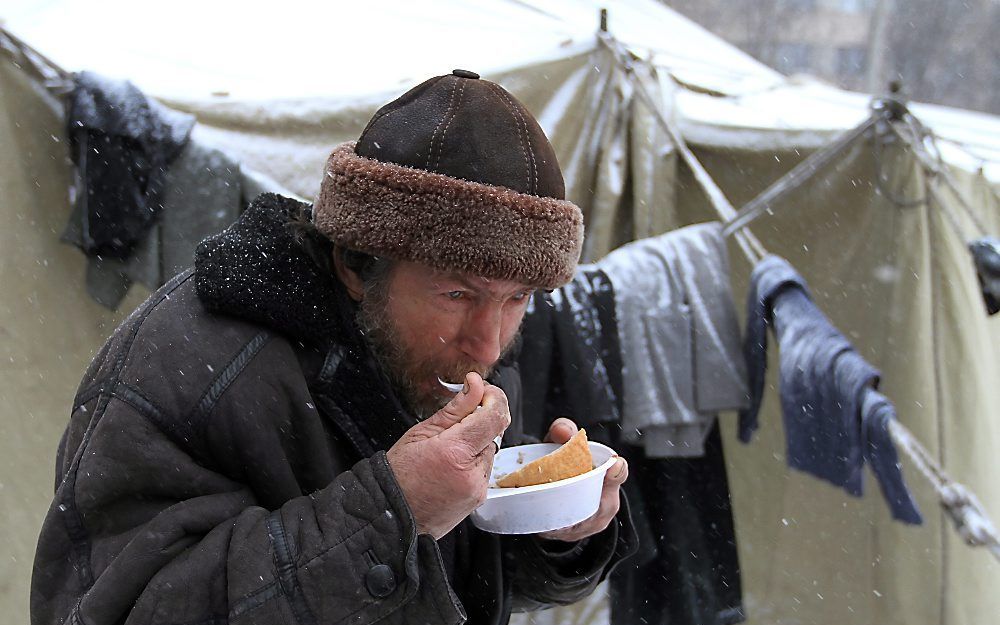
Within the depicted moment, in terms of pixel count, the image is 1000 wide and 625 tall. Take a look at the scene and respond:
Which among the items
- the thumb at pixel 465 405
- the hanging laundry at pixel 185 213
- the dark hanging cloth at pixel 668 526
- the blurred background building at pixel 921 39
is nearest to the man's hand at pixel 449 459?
the thumb at pixel 465 405

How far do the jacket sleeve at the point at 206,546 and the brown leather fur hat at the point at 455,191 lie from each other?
1.31ft

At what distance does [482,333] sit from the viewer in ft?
5.02

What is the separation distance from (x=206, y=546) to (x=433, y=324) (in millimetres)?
523

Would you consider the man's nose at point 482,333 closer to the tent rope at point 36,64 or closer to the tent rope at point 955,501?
the tent rope at point 955,501

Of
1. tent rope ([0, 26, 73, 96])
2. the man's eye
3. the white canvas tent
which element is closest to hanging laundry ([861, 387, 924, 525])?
the white canvas tent

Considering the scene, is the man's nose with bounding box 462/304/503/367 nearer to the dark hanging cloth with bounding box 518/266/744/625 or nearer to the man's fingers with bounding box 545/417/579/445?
the man's fingers with bounding box 545/417/579/445

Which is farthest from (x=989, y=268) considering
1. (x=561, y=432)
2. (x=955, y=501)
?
(x=561, y=432)

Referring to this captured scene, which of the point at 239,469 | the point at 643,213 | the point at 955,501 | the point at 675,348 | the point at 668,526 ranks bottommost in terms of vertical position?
the point at 668,526

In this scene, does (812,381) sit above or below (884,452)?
above

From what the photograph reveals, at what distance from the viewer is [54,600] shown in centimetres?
134

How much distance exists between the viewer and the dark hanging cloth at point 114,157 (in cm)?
283

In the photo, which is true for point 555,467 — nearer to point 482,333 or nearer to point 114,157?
point 482,333

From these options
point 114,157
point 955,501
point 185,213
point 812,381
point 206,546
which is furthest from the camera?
point 185,213

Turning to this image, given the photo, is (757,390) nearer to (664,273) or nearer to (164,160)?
(664,273)
